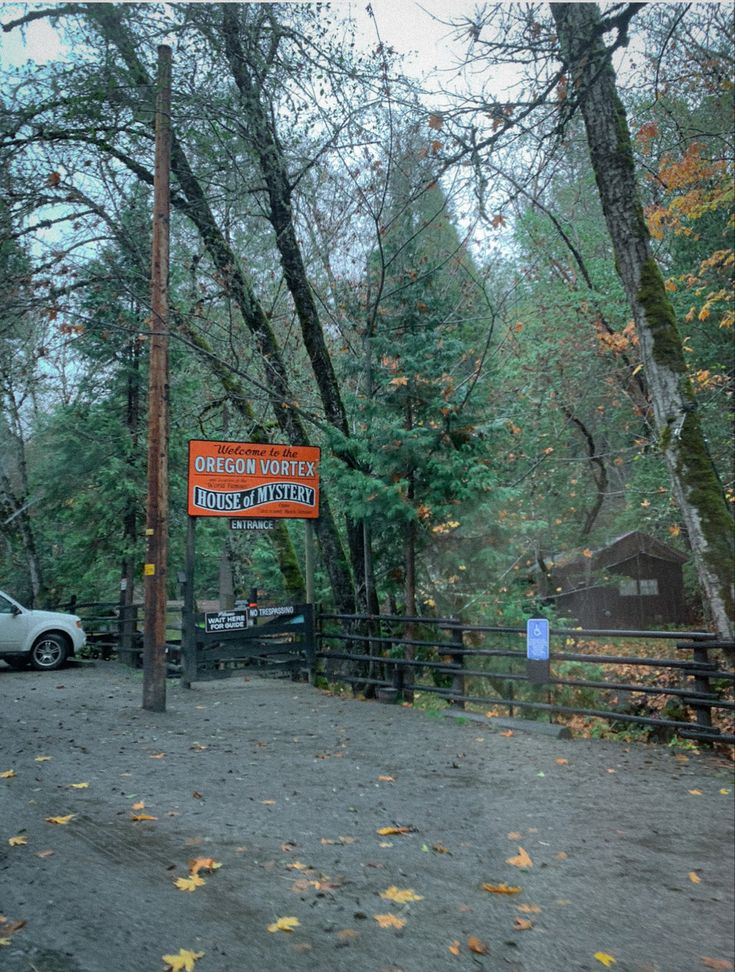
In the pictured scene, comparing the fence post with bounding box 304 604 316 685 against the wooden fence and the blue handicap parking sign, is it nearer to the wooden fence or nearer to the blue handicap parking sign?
the wooden fence

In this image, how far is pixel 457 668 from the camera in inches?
428

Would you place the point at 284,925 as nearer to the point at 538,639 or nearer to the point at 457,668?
the point at 538,639

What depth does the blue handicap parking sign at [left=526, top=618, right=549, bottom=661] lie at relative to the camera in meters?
9.38

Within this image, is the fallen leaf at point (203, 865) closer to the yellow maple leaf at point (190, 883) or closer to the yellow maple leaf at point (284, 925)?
the yellow maple leaf at point (190, 883)

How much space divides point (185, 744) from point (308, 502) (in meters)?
6.06

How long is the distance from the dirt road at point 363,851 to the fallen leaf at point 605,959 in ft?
0.03

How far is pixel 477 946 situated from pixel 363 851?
153cm

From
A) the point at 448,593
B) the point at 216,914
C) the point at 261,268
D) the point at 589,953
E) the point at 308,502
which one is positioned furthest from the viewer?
the point at 261,268

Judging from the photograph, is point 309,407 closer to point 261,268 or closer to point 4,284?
point 261,268

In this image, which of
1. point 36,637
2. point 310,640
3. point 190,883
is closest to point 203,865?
point 190,883

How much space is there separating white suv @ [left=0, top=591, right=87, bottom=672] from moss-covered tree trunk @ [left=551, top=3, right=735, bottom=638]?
1311 cm

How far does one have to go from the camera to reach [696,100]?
47.1ft

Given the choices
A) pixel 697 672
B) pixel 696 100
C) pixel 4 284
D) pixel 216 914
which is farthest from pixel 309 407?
pixel 216 914

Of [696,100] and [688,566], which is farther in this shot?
[688,566]
